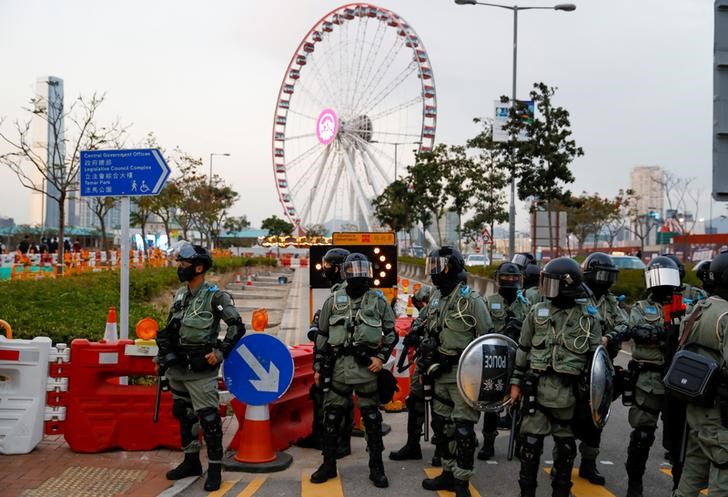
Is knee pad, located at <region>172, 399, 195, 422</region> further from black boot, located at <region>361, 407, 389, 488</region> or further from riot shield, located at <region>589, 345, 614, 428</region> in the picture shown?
riot shield, located at <region>589, 345, 614, 428</region>

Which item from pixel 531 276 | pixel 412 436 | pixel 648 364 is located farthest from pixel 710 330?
pixel 531 276

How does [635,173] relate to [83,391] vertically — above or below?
above

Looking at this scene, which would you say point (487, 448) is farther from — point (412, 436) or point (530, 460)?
point (530, 460)

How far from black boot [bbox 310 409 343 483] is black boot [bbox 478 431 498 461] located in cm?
152

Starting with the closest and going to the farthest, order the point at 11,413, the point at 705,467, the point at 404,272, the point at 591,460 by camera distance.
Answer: the point at 705,467 → the point at 591,460 → the point at 11,413 → the point at 404,272

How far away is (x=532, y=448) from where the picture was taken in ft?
15.3

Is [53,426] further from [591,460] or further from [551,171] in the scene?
[551,171]

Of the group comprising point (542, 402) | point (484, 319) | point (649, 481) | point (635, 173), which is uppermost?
point (635, 173)

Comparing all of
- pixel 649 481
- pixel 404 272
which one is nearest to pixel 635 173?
pixel 404 272

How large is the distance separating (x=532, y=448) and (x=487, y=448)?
1.75 meters

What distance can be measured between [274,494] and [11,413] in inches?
98.9

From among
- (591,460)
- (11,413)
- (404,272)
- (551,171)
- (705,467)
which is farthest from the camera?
(404,272)

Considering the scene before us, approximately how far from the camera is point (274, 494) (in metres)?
5.18

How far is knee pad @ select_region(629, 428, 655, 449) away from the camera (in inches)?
206
